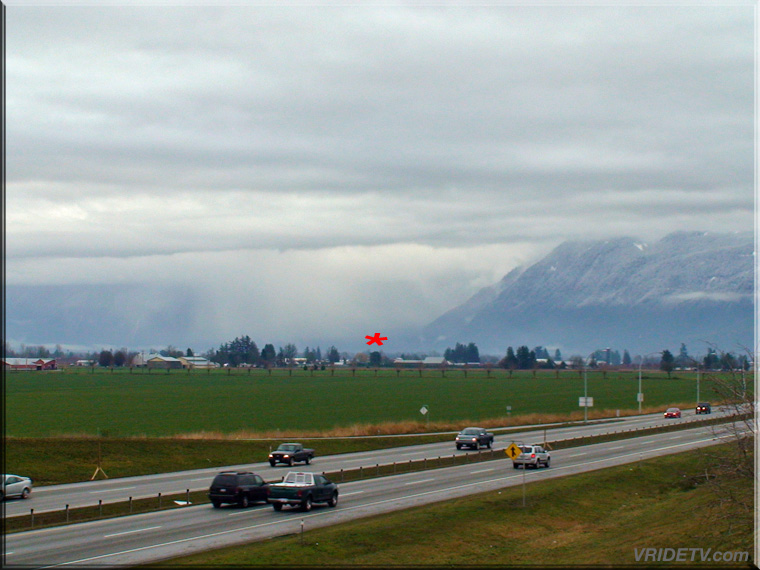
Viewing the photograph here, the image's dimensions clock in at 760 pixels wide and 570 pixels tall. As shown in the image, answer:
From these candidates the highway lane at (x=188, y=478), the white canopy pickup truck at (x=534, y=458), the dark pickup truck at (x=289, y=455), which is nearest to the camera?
the highway lane at (x=188, y=478)

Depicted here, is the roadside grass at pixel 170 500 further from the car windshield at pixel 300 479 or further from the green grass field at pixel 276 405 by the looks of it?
the green grass field at pixel 276 405

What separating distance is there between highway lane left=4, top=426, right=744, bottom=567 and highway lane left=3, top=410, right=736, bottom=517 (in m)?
3.30

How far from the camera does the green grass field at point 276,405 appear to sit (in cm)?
8506

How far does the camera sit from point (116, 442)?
6006cm

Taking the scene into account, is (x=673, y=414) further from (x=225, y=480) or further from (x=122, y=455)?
(x=225, y=480)

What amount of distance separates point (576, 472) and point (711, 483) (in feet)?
98.7

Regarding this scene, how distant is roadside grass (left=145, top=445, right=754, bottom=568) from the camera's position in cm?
2819

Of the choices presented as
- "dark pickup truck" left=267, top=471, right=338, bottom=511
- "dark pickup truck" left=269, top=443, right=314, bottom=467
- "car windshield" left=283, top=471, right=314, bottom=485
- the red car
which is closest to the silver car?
"dark pickup truck" left=267, top=471, right=338, bottom=511

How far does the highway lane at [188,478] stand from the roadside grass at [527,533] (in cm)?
495

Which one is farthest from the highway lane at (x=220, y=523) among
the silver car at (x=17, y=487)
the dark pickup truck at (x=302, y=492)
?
the silver car at (x=17, y=487)

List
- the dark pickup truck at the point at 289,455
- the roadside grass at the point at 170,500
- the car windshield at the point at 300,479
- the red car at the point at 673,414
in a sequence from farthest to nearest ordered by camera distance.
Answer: the red car at the point at 673,414, the dark pickup truck at the point at 289,455, the car windshield at the point at 300,479, the roadside grass at the point at 170,500

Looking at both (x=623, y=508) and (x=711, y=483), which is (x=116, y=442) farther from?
(x=711, y=483)

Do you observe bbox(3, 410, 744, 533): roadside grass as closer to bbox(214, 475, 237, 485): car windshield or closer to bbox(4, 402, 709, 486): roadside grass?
bbox(214, 475, 237, 485): car windshield

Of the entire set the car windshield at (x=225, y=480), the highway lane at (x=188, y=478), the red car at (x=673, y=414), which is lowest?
Result: the highway lane at (x=188, y=478)
